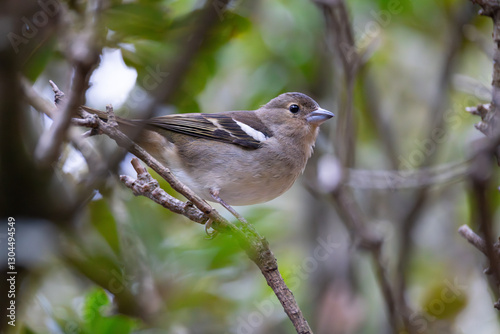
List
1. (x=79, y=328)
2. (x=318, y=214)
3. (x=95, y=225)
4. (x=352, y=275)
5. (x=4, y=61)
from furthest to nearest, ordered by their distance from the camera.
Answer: (x=318, y=214), (x=352, y=275), (x=95, y=225), (x=79, y=328), (x=4, y=61)

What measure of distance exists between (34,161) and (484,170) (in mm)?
1411

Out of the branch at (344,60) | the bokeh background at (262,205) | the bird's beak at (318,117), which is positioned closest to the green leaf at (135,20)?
the bokeh background at (262,205)

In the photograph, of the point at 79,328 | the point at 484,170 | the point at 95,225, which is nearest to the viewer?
the point at 484,170

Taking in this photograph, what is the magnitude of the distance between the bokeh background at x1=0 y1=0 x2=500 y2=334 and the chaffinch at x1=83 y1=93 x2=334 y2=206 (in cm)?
24

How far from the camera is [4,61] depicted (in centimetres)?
177

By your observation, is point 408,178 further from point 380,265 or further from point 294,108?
point 380,265

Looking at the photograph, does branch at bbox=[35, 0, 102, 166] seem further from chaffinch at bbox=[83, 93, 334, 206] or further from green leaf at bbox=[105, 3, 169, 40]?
chaffinch at bbox=[83, 93, 334, 206]

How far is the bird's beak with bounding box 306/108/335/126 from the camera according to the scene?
14.9 ft

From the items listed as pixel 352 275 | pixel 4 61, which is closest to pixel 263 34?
pixel 352 275

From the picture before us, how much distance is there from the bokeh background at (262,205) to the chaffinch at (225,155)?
9.6 inches

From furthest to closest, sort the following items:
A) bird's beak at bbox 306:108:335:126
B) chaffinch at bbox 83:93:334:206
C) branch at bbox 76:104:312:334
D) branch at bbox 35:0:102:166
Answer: bird's beak at bbox 306:108:335:126 → chaffinch at bbox 83:93:334:206 → branch at bbox 76:104:312:334 → branch at bbox 35:0:102:166

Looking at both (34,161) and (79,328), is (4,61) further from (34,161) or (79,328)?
(79,328)

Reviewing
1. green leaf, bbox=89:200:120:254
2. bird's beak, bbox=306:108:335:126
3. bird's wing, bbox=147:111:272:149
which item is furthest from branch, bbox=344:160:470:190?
green leaf, bbox=89:200:120:254

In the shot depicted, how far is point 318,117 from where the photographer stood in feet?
15.1
